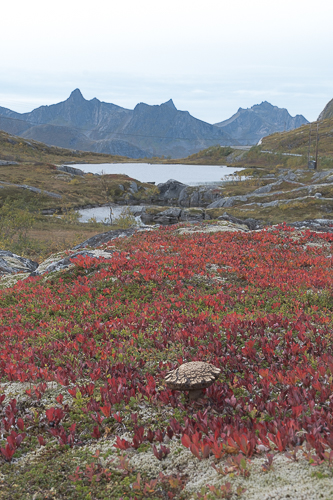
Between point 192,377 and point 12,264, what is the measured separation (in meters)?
19.5

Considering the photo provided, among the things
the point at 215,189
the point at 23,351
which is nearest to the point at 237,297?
the point at 23,351

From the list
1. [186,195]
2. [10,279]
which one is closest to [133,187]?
[186,195]

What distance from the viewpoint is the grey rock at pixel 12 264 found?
2058 centimetres

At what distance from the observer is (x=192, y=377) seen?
5.43m

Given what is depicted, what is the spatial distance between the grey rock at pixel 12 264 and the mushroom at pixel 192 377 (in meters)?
17.2

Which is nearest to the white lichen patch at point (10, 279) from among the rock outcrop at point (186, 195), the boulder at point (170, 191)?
the rock outcrop at point (186, 195)

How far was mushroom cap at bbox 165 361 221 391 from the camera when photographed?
17.5 ft

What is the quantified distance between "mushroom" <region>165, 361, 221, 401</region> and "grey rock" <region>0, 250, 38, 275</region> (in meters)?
17.2

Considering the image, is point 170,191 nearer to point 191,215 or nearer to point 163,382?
point 191,215

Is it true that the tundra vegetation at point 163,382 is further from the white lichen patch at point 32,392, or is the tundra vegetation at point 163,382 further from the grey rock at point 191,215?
the grey rock at point 191,215

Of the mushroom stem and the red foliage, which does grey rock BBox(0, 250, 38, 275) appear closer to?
the red foliage

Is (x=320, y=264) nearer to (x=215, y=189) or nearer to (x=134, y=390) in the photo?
(x=134, y=390)

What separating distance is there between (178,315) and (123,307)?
1.98 meters

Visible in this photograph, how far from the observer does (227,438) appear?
14.9 feet
